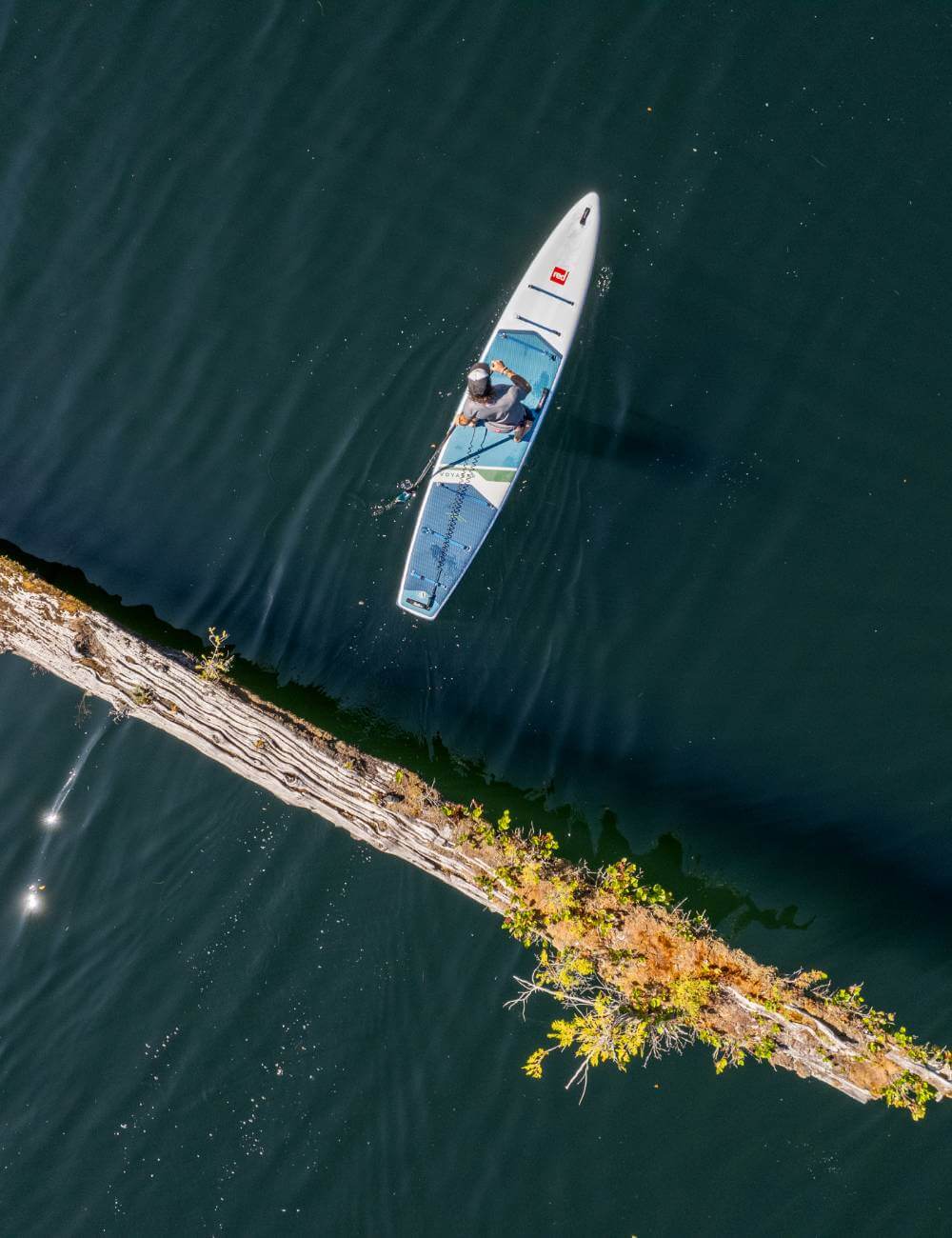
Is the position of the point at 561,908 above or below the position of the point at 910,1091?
below

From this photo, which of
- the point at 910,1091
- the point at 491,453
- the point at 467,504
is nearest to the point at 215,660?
the point at 467,504

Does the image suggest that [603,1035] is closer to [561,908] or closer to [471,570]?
[561,908]

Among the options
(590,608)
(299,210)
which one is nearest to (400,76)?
(299,210)

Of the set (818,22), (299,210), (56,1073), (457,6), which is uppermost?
(818,22)

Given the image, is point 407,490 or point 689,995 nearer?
point 689,995

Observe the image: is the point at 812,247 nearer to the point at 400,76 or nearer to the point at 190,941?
the point at 400,76

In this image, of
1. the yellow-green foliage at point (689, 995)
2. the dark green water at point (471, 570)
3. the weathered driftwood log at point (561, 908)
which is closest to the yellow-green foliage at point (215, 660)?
the weathered driftwood log at point (561, 908)
